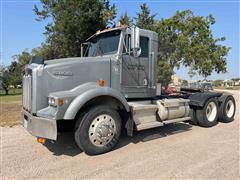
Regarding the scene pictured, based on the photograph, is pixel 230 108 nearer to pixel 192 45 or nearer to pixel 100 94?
pixel 100 94

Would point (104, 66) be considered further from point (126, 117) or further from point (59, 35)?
point (59, 35)

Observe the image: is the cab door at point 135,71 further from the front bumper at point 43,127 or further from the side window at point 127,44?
the front bumper at point 43,127

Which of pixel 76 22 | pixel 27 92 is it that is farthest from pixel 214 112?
pixel 76 22

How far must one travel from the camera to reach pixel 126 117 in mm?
5125

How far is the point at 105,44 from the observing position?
557 cm

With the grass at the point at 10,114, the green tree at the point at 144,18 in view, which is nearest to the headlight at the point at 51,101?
the grass at the point at 10,114

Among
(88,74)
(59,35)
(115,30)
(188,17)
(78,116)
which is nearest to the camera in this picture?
(78,116)

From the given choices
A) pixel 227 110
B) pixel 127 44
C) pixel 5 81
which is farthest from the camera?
pixel 5 81

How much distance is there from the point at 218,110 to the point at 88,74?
5.16 m

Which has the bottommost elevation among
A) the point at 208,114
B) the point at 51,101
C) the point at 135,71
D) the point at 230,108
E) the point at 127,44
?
the point at 208,114

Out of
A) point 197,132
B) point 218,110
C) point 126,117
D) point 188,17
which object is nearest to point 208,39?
point 188,17

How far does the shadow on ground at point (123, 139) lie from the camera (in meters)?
4.79

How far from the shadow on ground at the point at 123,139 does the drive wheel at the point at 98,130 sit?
1.40 feet

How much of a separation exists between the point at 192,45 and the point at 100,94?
2252 cm
